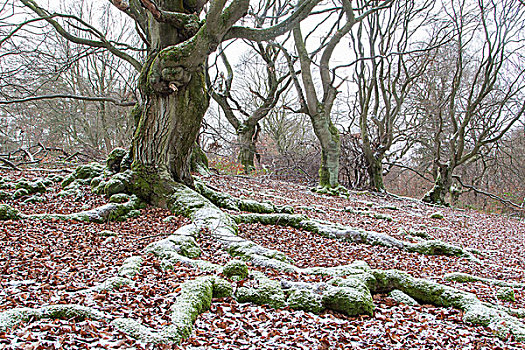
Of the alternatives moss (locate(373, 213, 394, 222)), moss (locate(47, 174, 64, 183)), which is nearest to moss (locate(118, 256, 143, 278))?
moss (locate(47, 174, 64, 183))

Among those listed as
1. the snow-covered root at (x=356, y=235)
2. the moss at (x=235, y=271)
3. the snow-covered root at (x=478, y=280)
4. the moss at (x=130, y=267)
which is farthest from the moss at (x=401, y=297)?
the moss at (x=130, y=267)

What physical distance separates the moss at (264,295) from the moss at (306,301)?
0.28 ft

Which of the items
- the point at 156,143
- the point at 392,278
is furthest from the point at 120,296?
the point at 156,143

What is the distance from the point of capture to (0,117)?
13.6 meters

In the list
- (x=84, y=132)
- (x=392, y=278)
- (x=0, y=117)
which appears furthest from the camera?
(x=84, y=132)

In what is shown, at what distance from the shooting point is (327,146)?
38.3 ft

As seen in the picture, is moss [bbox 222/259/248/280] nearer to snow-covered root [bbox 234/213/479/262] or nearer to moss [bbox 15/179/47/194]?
snow-covered root [bbox 234/213/479/262]

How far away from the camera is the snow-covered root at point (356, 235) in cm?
540

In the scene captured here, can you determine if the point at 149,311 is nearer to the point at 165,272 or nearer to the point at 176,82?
the point at 165,272

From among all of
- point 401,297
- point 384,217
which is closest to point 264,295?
point 401,297

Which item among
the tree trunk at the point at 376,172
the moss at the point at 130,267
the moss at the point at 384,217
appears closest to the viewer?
the moss at the point at 130,267

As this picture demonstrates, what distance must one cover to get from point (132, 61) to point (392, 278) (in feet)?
28.6

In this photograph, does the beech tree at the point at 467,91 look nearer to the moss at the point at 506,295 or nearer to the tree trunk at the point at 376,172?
the tree trunk at the point at 376,172

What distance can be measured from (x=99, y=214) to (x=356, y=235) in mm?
4093
